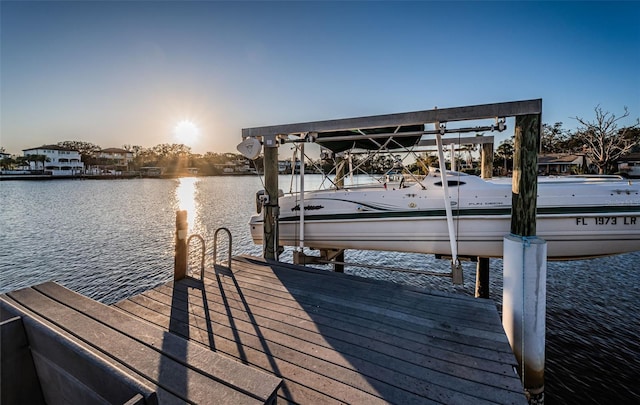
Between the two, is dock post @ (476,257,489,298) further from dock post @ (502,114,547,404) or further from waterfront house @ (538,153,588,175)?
waterfront house @ (538,153,588,175)

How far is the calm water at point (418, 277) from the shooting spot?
430cm

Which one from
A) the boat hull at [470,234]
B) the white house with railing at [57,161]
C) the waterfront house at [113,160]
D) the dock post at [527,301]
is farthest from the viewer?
the waterfront house at [113,160]

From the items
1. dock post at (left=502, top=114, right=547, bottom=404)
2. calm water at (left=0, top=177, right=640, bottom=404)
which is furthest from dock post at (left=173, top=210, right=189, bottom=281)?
calm water at (left=0, top=177, right=640, bottom=404)

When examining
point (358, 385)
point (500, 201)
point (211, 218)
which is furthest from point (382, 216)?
point (211, 218)

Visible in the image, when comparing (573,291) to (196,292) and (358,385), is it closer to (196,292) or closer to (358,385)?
(358,385)

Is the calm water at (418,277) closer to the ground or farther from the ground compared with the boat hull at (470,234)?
closer to the ground

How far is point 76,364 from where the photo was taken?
5.11 ft

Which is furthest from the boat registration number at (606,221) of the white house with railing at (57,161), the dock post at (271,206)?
the white house with railing at (57,161)

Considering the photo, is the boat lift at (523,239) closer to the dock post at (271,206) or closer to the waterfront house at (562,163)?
the dock post at (271,206)

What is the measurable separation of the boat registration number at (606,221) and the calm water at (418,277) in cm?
201

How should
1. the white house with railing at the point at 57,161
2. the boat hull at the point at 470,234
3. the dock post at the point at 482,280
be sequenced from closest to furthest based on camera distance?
the boat hull at the point at 470,234, the dock post at the point at 482,280, the white house with railing at the point at 57,161

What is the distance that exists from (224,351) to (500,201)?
15.8 ft

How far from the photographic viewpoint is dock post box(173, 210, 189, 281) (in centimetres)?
402

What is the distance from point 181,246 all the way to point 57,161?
96423mm
